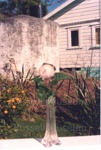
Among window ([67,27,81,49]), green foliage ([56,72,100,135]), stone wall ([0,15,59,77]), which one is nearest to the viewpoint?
green foliage ([56,72,100,135])

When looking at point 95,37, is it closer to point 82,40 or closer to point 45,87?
point 82,40

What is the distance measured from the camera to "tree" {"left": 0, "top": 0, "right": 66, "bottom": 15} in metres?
5.09

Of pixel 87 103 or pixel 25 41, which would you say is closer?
pixel 87 103

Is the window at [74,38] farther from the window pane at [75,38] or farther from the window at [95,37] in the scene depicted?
the window at [95,37]

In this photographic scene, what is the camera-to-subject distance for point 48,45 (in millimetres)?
5570

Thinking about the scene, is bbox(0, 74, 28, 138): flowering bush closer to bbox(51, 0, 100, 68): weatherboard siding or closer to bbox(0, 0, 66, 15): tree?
bbox(51, 0, 100, 68): weatherboard siding

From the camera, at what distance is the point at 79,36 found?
519 cm

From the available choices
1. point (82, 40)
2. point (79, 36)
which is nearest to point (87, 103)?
point (82, 40)

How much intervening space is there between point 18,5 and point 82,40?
4.09 ft

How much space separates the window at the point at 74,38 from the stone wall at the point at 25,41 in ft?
0.99

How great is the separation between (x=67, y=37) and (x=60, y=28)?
8.8 inches

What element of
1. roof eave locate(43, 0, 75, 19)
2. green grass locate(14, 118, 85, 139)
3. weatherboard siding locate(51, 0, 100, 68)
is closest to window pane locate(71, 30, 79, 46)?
weatherboard siding locate(51, 0, 100, 68)

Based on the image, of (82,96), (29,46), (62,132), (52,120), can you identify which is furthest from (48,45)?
(52,120)

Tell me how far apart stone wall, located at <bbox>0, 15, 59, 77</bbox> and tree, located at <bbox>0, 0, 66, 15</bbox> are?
0.13 meters
